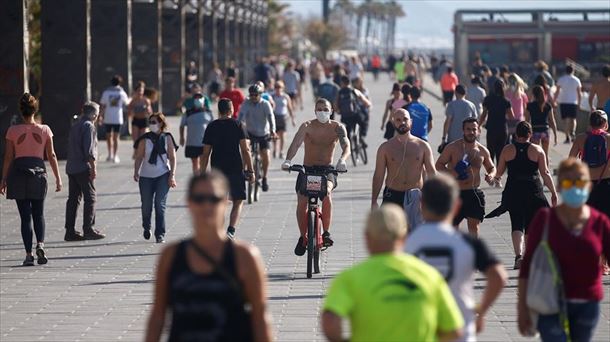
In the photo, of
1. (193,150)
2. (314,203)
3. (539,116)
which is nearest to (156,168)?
(314,203)

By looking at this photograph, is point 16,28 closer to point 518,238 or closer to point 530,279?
point 518,238

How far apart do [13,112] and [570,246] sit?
1980cm

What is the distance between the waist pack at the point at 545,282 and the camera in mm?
8469

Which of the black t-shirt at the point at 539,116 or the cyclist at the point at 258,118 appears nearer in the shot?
Result: the cyclist at the point at 258,118

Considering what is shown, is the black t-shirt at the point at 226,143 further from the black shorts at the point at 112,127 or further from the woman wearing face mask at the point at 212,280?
the black shorts at the point at 112,127

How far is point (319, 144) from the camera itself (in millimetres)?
16312

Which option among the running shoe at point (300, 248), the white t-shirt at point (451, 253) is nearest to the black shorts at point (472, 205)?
the running shoe at point (300, 248)

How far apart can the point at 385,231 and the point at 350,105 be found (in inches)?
833

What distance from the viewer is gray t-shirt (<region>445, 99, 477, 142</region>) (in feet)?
73.1

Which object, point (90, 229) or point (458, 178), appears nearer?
point (458, 178)

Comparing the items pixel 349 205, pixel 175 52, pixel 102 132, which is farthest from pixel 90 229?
pixel 175 52

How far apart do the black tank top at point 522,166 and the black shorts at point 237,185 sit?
151 inches

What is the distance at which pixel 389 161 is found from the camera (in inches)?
561

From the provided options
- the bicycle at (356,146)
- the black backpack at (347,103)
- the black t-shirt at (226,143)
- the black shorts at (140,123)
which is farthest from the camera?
the bicycle at (356,146)
